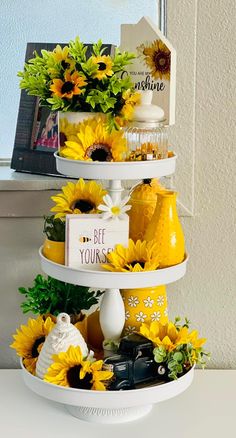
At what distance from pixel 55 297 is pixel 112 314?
131 millimetres

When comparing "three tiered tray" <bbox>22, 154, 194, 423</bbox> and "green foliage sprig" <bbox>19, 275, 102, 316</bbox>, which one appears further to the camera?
"green foliage sprig" <bbox>19, 275, 102, 316</bbox>

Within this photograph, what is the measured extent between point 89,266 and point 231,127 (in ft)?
1.42

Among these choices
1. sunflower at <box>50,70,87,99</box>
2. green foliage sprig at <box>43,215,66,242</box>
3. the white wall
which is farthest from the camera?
the white wall

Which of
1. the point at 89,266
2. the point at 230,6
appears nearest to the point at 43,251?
the point at 89,266

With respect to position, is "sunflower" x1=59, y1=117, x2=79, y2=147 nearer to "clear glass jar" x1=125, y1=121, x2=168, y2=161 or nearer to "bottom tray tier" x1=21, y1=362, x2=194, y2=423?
"clear glass jar" x1=125, y1=121, x2=168, y2=161

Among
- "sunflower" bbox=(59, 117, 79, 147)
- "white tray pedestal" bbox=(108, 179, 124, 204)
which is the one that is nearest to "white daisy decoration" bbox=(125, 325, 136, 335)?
"white tray pedestal" bbox=(108, 179, 124, 204)

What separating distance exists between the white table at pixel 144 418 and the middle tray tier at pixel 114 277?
0.25 metres

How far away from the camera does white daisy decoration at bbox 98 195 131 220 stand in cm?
125

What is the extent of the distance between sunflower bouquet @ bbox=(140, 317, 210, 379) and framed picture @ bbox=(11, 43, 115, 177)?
391mm

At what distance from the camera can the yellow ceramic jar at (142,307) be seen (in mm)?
1312

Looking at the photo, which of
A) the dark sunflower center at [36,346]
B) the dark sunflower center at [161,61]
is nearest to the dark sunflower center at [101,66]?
the dark sunflower center at [161,61]

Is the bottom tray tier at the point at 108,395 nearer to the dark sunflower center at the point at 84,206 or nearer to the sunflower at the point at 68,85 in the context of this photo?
the dark sunflower center at the point at 84,206

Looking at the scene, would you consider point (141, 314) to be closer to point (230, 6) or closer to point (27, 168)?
point (27, 168)

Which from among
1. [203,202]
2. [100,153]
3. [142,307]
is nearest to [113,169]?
[100,153]
